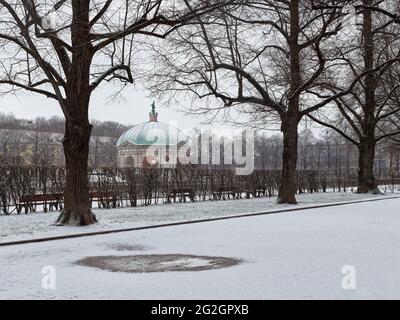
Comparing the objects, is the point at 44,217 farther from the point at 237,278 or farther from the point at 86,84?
the point at 237,278

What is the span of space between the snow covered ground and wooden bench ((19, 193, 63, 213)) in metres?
7.88

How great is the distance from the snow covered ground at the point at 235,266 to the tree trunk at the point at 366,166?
1918 centimetres

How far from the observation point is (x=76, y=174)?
55.9 feet

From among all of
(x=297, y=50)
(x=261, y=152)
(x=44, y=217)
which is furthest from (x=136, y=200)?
(x=261, y=152)

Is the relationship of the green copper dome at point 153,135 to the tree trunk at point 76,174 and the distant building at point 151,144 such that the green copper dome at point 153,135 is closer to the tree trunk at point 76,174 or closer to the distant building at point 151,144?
the distant building at point 151,144

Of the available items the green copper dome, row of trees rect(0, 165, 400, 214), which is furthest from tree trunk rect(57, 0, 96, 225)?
the green copper dome

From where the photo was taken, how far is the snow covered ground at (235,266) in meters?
7.92

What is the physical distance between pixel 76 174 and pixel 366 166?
78.1 feet

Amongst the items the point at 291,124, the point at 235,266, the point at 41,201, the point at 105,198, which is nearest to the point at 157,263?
the point at 235,266

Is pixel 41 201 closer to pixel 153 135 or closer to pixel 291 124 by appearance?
pixel 291 124

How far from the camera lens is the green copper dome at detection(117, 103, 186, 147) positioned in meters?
79.6

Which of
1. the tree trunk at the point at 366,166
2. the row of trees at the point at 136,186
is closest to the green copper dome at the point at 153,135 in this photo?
the row of trees at the point at 136,186

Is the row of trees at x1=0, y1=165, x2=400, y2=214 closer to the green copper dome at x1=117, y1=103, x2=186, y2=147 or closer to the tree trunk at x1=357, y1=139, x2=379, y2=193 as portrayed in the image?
the tree trunk at x1=357, y1=139, x2=379, y2=193
